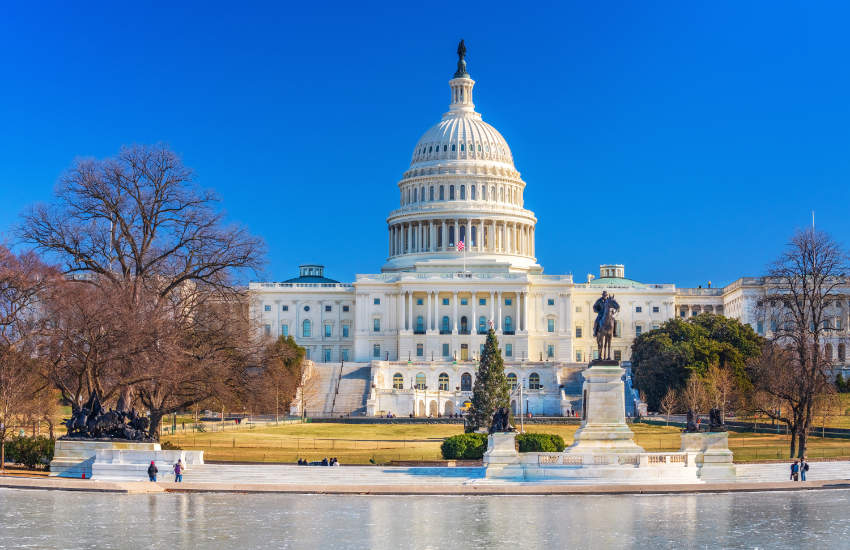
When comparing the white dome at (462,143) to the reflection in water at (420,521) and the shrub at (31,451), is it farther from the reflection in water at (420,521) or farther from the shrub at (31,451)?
the reflection in water at (420,521)

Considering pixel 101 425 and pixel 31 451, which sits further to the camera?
pixel 31 451

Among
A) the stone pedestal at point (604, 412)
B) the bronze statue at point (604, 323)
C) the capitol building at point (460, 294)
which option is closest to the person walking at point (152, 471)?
the stone pedestal at point (604, 412)

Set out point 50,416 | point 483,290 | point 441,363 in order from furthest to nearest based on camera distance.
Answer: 1. point 483,290
2. point 441,363
3. point 50,416

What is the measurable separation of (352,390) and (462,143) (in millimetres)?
51738

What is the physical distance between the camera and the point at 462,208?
161 metres

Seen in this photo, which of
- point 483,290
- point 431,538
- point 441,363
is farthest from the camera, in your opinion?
point 483,290

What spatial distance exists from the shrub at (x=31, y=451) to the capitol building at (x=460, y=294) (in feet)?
263

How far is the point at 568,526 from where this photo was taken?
35312mm

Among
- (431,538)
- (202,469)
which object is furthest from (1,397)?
(431,538)

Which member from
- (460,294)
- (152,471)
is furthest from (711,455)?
(460,294)

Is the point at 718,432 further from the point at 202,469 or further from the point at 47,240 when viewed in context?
the point at 47,240

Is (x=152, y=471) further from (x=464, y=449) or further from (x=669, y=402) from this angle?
(x=669, y=402)

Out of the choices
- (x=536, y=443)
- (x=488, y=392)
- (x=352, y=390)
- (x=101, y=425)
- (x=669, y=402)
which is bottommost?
(x=536, y=443)

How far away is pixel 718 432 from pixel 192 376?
23614mm
